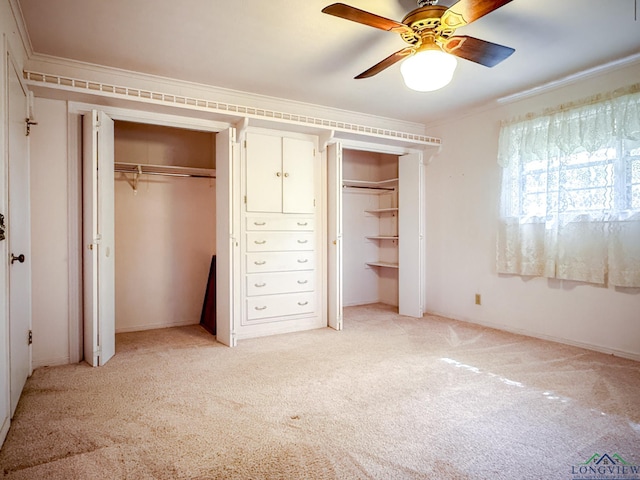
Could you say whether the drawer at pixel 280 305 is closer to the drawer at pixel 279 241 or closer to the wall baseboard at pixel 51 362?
the drawer at pixel 279 241

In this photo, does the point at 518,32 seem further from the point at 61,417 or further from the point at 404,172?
the point at 61,417

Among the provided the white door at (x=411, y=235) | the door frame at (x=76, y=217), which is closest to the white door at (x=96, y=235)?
the door frame at (x=76, y=217)

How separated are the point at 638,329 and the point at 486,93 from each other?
2.49 meters

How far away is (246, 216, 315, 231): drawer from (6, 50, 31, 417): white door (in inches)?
69.4

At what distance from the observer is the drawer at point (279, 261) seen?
3699 mm

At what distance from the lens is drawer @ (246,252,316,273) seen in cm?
370

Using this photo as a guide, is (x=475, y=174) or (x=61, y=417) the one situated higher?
(x=475, y=174)

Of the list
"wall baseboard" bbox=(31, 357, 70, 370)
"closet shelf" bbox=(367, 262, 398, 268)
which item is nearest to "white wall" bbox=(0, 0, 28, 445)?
"wall baseboard" bbox=(31, 357, 70, 370)

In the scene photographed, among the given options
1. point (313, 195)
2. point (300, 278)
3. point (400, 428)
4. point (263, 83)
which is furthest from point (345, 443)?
point (263, 83)

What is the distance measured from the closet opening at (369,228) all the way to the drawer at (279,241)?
4.49 ft

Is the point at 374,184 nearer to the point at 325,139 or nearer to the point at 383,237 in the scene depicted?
the point at 383,237

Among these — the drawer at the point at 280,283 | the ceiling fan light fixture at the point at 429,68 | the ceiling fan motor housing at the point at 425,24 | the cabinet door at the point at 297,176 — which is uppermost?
the ceiling fan motor housing at the point at 425,24

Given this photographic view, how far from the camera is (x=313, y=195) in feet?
13.2

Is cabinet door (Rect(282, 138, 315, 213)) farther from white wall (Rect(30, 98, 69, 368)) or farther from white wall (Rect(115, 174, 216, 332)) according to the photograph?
white wall (Rect(30, 98, 69, 368))
